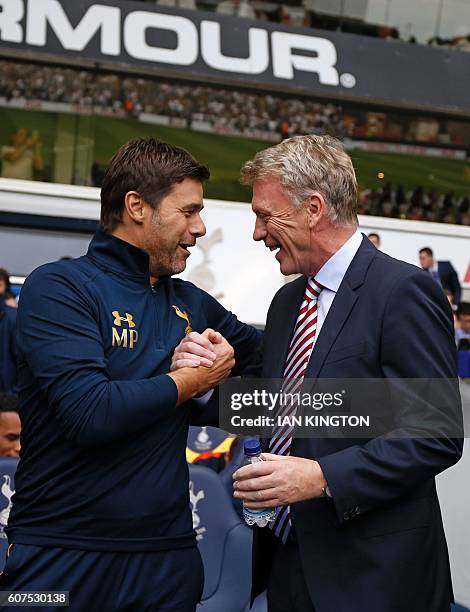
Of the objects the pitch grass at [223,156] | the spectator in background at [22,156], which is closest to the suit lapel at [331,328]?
the pitch grass at [223,156]

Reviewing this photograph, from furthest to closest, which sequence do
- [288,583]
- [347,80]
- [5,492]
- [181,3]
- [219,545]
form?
[181,3] < [347,80] < [219,545] < [5,492] < [288,583]

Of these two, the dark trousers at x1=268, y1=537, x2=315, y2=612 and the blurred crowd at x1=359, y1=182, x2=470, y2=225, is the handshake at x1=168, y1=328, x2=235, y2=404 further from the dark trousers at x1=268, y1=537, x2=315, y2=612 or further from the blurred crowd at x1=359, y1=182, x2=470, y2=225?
the blurred crowd at x1=359, y1=182, x2=470, y2=225

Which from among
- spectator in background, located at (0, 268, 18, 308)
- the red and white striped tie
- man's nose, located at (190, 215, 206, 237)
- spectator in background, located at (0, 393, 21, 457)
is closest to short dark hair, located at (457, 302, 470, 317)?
spectator in background, located at (0, 268, 18, 308)

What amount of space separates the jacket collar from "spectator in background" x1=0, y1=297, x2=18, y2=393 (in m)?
5.27

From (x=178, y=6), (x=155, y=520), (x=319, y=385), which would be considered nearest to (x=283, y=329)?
(x=319, y=385)

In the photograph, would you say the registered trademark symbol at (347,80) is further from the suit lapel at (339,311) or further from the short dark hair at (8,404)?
the suit lapel at (339,311)

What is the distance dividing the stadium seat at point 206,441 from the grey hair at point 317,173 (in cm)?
312

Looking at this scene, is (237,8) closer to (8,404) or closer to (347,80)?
(347,80)

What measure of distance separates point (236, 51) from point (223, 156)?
135 cm

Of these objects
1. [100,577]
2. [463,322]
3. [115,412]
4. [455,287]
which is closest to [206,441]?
[100,577]

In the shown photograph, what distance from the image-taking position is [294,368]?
2.33 meters

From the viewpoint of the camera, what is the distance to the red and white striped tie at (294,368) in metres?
2.27

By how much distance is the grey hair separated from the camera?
7.54 ft

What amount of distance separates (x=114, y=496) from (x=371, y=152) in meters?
9.95
